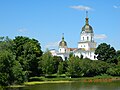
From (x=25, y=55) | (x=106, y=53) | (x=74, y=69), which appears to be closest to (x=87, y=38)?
(x=106, y=53)

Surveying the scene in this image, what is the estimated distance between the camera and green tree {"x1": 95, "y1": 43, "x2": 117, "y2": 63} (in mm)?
103625

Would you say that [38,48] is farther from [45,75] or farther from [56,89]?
[56,89]

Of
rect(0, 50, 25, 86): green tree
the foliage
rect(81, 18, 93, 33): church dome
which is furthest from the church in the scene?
rect(0, 50, 25, 86): green tree

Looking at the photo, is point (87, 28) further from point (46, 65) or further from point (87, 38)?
point (46, 65)

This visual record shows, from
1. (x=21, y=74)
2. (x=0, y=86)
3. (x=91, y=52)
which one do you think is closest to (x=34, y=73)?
(x=21, y=74)

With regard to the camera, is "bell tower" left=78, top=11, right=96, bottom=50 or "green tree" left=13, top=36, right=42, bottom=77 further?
"bell tower" left=78, top=11, right=96, bottom=50

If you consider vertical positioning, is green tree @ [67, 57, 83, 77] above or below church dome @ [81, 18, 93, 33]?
below

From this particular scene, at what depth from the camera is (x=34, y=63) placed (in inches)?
2640

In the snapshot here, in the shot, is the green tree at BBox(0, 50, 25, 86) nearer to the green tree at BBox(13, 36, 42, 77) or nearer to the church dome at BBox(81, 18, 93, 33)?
the green tree at BBox(13, 36, 42, 77)

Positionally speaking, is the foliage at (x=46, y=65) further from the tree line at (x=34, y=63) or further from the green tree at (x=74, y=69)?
the green tree at (x=74, y=69)

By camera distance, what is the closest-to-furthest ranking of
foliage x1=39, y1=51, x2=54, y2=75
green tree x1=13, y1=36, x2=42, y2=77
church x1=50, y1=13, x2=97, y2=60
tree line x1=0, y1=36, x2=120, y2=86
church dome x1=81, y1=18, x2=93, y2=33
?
tree line x1=0, y1=36, x2=120, y2=86 < green tree x1=13, y1=36, x2=42, y2=77 < foliage x1=39, y1=51, x2=54, y2=75 < church x1=50, y1=13, x2=97, y2=60 < church dome x1=81, y1=18, x2=93, y2=33

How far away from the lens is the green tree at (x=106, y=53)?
340ft

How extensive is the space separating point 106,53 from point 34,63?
4392cm

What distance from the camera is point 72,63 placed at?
78.8 meters
